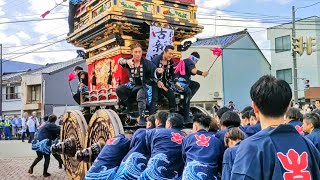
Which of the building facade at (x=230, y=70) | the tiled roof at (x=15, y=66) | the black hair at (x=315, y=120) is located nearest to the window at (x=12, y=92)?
the tiled roof at (x=15, y=66)

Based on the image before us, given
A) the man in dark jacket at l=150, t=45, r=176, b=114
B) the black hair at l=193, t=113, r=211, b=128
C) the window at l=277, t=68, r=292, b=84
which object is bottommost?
the black hair at l=193, t=113, r=211, b=128

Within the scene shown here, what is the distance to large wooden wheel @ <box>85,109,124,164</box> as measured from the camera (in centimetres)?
532

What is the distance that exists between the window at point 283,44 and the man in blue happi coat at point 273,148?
22995 millimetres

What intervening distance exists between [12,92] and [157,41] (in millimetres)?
28609

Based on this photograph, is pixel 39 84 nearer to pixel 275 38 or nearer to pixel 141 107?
pixel 275 38

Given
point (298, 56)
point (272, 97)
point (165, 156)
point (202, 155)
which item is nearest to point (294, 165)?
point (272, 97)

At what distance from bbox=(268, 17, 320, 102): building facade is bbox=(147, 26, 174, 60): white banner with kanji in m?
17.2

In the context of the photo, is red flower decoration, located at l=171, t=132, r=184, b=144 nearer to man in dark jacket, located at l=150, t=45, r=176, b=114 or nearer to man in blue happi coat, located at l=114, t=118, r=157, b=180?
man in blue happi coat, located at l=114, t=118, r=157, b=180

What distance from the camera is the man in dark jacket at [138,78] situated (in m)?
5.53

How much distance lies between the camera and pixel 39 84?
2897cm

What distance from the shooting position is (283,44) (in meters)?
24.1

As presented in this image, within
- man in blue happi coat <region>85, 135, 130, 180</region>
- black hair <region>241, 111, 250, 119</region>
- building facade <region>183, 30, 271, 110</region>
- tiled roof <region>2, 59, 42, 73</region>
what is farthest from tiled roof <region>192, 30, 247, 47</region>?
tiled roof <region>2, 59, 42, 73</region>

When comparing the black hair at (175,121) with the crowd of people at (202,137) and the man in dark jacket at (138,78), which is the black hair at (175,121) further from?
the man in dark jacket at (138,78)

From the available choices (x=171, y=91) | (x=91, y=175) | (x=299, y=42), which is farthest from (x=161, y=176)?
(x=299, y=42)
